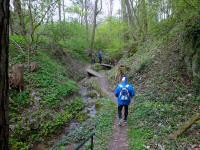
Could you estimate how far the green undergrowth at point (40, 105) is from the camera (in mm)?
11672

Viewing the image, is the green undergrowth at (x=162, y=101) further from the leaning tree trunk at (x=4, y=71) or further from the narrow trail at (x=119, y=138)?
the leaning tree trunk at (x=4, y=71)

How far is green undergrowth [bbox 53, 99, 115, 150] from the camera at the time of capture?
9.07 metres

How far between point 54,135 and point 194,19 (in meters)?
7.88

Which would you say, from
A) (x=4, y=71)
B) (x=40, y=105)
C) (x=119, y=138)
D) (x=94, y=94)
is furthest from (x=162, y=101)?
(x=4, y=71)

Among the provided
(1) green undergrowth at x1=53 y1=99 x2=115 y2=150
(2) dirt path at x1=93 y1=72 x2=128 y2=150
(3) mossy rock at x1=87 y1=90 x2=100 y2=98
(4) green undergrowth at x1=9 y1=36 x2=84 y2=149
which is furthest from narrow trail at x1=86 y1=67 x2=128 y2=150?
(3) mossy rock at x1=87 y1=90 x2=100 y2=98

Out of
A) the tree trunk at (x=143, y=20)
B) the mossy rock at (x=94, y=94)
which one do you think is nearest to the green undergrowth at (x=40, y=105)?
the mossy rock at (x=94, y=94)

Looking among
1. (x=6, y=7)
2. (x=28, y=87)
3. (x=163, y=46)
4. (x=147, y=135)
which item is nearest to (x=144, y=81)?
(x=163, y=46)

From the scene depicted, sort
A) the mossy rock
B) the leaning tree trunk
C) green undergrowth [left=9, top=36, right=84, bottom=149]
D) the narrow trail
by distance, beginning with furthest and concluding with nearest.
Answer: the mossy rock
green undergrowth [left=9, top=36, right=84, bottom=149]
the narrow trail
the leaning tree trunk

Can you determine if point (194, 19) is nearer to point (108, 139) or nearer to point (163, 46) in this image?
point (108, 139)

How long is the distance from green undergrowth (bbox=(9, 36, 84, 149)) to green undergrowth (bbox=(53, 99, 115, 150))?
1.49 metres

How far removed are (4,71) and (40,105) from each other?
12.4 metres

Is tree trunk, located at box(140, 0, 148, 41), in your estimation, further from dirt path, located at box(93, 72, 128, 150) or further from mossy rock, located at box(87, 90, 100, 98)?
dirt path, located at box(93, 72, 128, 150)

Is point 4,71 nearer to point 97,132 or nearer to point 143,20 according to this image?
point 97,132

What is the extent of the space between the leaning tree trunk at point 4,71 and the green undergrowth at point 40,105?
8.54 metres
